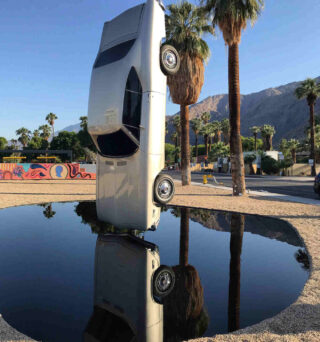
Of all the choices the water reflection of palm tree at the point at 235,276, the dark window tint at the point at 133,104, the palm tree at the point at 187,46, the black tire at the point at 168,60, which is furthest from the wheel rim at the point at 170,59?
the palm tree at the point at 187,46

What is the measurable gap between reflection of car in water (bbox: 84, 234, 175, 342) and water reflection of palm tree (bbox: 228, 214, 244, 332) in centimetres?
85

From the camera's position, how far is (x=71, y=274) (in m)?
4.68

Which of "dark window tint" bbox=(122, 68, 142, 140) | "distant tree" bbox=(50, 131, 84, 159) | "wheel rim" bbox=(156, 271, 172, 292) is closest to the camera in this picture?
"wheel rim" bbox=(156, 271, 172, 292)

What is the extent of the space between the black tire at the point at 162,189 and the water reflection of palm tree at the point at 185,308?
1509mm

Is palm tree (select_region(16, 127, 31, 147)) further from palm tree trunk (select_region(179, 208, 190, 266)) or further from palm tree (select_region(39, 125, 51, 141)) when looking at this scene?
palm tree trunk (select_region(179, 208, 190, 266))

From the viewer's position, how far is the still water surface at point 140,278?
10.9 ft

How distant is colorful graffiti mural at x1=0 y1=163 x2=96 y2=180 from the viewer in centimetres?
2920

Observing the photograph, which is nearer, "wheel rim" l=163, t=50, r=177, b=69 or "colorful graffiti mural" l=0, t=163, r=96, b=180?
"wheel rim" l=163, t=50, r=177, b=69

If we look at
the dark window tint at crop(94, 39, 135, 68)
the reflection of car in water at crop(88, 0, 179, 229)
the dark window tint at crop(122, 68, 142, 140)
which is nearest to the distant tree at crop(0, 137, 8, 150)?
the dark window tint at crop(94, 39, 135, 68)

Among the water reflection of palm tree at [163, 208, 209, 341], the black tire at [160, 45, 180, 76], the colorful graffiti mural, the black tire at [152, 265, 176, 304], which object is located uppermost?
the black tire at [160, 45, 180, 76]

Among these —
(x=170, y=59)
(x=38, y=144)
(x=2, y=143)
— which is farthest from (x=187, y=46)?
(x=2, y=143)

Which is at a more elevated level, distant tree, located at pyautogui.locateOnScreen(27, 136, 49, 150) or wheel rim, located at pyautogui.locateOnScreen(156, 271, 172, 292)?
distant tree, located at pyautogui.locateOnScreen(27, 136, 49, 150)

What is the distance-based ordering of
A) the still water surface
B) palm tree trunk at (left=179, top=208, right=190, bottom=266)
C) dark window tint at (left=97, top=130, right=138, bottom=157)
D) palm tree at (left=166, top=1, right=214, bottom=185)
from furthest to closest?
palm tree at (left=166, top=1, right=214, bottom=185), dark window tint at (left=97, top=130, right=138, bottom=157), palm tree trunk at (left=179, top=208, right=190, bottom=266), the still water surface

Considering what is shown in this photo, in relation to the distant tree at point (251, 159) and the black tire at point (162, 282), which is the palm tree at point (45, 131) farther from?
the black tire at point (162, 282)
